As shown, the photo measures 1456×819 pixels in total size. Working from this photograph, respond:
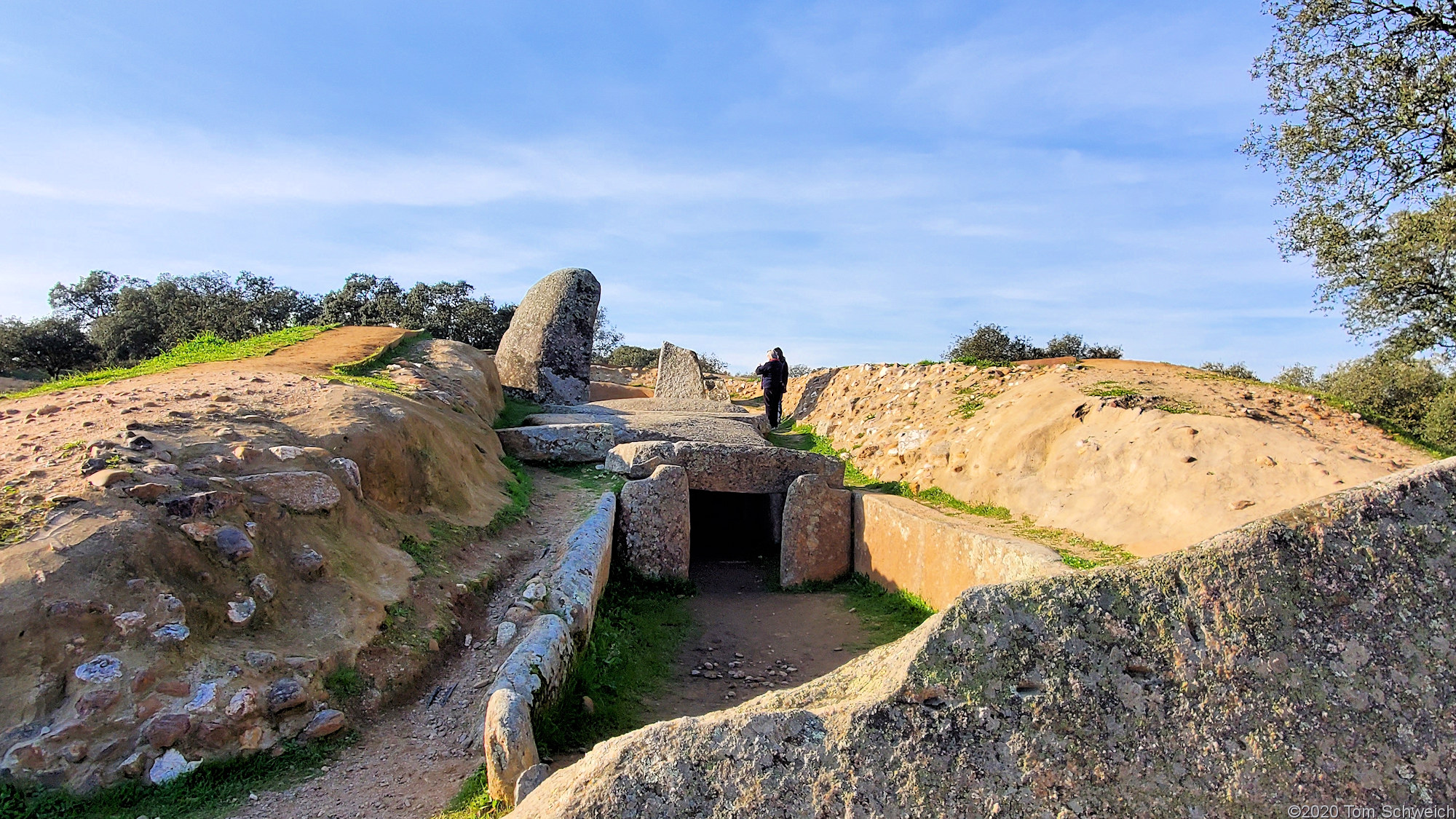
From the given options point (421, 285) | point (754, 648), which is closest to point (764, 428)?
point (754, 648)

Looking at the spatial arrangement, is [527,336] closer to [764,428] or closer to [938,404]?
[764,428]

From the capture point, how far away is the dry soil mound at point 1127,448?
6672 mm

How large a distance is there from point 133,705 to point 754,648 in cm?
464

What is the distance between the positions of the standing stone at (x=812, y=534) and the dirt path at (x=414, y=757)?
148 inches

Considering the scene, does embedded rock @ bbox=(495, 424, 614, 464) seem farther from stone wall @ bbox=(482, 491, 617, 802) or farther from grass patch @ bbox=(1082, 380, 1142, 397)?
grass patch @ bbox=(1082, 380, 1142, 397)

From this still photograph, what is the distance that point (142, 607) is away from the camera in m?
4.02

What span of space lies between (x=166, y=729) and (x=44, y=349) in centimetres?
2367

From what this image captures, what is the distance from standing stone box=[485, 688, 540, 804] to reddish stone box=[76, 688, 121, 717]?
5.50 ft

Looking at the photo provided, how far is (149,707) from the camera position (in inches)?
147

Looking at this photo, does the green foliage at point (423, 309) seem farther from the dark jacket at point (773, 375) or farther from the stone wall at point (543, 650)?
the stone wall at point (543, 650)

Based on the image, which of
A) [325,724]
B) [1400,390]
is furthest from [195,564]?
[1400,390]

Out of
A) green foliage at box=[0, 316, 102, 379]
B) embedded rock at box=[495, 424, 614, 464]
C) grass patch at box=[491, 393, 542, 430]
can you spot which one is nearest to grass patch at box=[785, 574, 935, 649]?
embedded rock at box=[495, 424, 614, 464]

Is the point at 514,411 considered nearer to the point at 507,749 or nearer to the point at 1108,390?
the point at 1108,390

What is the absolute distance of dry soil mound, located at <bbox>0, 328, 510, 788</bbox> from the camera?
3.66 metres
